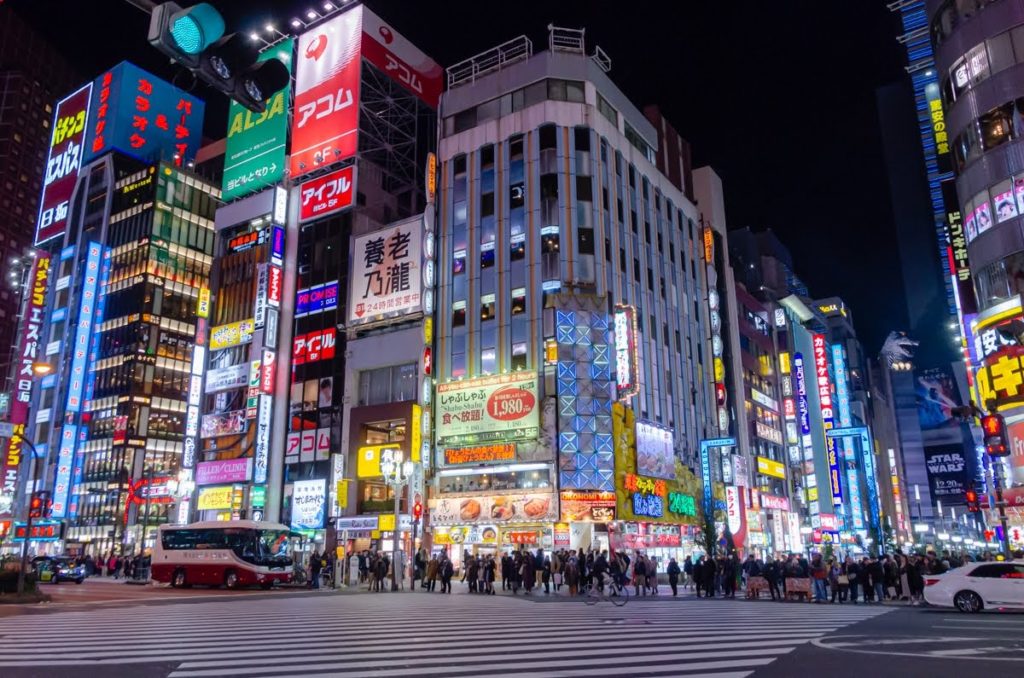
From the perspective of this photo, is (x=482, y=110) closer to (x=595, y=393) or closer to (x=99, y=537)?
(x=595, y=393)

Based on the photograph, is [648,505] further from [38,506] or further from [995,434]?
[38,506]

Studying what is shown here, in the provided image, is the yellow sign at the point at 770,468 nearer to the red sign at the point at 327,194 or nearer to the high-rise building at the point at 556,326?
the high-rise building at the point at 556,326

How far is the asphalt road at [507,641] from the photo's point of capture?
9742 millimetres

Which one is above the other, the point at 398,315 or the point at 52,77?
the point at 52,77

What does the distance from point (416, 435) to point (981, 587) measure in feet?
100

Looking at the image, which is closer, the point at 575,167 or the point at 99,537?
the point at 575,167

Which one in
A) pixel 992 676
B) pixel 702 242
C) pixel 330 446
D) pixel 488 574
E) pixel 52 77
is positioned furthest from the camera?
pixel 52 77

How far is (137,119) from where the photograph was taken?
281ft

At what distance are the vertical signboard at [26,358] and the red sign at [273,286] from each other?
25378 mm

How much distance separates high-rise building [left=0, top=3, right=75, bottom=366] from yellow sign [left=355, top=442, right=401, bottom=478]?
296 ft

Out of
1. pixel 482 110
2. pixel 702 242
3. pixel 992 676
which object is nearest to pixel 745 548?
pixel 702 242

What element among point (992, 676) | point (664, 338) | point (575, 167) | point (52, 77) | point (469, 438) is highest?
point (52, 77)

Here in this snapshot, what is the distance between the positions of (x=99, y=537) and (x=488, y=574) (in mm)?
62476

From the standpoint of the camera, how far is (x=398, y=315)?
48.8m
